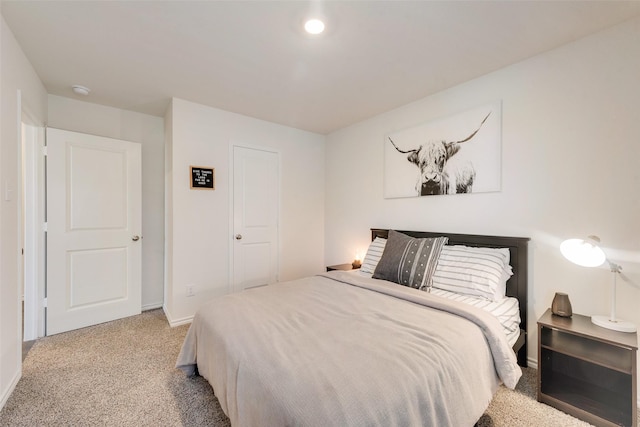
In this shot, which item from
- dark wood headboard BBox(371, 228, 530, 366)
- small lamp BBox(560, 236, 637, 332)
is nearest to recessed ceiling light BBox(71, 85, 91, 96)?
dark wood headboard BBox(371, 228, 530, 366)

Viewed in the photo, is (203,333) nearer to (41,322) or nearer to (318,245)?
(41,322)

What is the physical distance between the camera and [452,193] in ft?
8.40

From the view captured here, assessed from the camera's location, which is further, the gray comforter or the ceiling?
the ceiling

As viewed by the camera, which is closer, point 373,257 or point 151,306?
point 373,257

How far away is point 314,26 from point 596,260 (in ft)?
7.24

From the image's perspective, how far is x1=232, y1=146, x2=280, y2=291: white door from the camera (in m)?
3.31

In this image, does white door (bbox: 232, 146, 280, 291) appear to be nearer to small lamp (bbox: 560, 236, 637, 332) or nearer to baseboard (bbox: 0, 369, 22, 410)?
baseboard (bbox: 0, 369, 22, 410)

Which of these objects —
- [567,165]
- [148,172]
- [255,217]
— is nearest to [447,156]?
[567,165]

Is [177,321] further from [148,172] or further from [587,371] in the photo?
[587,371]

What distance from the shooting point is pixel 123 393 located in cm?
178

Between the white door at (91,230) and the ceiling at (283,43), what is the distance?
2.03 ft

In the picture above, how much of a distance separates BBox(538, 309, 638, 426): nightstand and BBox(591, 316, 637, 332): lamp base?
27 mm

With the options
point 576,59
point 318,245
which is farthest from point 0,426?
point 576,59

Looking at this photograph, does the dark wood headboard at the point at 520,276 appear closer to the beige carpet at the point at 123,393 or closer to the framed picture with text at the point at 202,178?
the beige carpet at the point at 123,393
